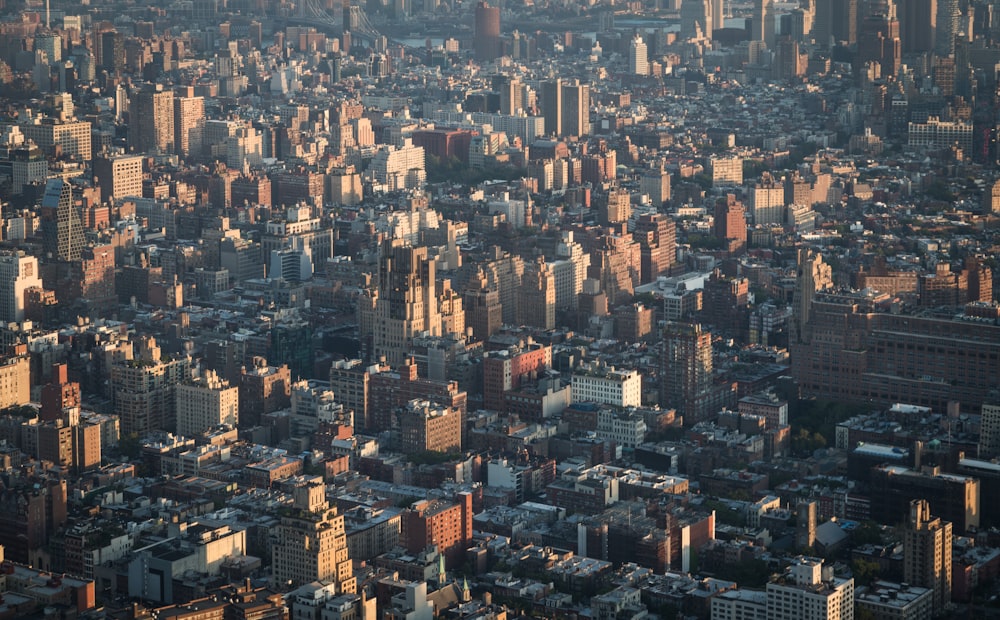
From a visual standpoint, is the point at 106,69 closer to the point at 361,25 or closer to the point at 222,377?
the point at 361,25

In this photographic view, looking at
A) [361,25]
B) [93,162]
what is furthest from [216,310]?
[361,25]

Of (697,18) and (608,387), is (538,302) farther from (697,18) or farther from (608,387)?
(697,18)

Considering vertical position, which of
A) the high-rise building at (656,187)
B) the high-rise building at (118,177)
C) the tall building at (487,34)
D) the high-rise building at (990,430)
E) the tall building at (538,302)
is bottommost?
the high-rise building at (990,430)

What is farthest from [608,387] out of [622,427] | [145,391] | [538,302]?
[145,391]

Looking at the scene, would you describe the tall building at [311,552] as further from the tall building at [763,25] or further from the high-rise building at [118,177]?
the tall building at [763,25]

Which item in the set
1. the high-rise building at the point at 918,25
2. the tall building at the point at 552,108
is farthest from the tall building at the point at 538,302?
the high-rise building at the point at 918,25

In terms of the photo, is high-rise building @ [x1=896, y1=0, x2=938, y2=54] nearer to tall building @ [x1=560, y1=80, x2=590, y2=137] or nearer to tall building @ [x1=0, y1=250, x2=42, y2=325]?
tall building @ [x1=560, y1=80, x2=590, y2=137]
